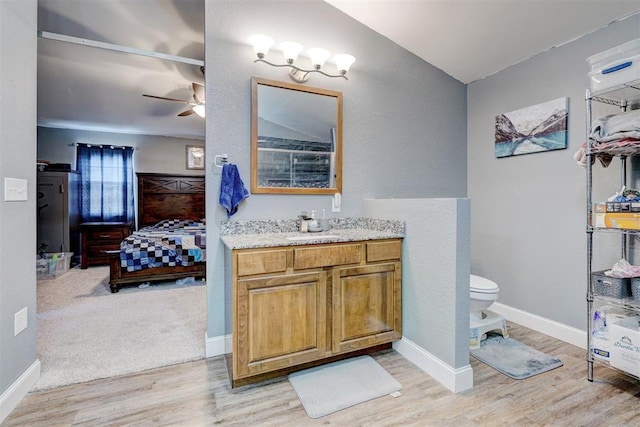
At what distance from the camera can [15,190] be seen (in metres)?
1.64

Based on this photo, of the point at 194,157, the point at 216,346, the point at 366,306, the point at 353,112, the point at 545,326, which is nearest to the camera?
the point at 366,306

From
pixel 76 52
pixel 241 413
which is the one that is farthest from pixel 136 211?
pixel 241 413

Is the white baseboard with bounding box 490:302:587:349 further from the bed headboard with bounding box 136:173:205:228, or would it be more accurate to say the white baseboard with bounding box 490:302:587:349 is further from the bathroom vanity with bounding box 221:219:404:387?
the bed headboard with bounding box 136:173:205:228

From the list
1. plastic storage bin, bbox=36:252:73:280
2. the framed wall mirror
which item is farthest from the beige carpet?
the framed wall mirror

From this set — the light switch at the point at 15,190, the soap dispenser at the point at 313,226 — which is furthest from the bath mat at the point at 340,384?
the light switch at the point at 15,190

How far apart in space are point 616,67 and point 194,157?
5.93 meters

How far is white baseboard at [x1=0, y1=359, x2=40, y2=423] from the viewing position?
1520 mm

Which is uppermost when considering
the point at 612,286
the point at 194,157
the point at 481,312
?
the point at 194,157

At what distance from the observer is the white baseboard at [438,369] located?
176cm

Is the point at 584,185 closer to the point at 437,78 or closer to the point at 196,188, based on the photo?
the point at 437,78

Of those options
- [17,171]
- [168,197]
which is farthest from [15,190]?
[168,197]

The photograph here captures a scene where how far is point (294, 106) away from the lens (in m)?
2.39

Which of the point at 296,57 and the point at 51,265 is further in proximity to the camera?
the point at 51,265

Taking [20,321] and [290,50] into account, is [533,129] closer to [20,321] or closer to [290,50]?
[290,50]
